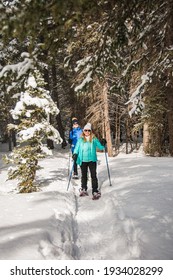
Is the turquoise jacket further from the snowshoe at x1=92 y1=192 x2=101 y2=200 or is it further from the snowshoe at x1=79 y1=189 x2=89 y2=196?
the snowshoe at x1=92 y1=192 x2=101 y2=200

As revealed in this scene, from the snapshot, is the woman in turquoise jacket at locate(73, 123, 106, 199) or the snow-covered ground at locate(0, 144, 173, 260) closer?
the snow-covered ground at locate(0, 144, 173, 260)

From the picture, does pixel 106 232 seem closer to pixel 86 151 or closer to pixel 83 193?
pixel 83 193

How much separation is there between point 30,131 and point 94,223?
184 inches

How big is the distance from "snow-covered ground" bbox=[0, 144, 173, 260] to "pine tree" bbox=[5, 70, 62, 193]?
160cm

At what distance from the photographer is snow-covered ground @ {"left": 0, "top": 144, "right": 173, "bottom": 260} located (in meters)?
5.31

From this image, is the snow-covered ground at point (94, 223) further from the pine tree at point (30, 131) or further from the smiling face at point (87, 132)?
the smiling face at point (87, 132)

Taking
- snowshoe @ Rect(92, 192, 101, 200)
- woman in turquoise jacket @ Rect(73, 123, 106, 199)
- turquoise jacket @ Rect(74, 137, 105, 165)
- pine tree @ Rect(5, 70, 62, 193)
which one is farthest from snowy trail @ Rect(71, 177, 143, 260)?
pine tree @ Rect(5, 70, 62, 193)

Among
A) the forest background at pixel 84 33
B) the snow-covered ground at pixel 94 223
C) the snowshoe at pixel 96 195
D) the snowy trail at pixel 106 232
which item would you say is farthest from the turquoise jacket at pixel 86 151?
the forest background at pixel 84 33

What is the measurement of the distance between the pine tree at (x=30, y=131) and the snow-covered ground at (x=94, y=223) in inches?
63.0

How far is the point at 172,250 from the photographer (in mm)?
5227
